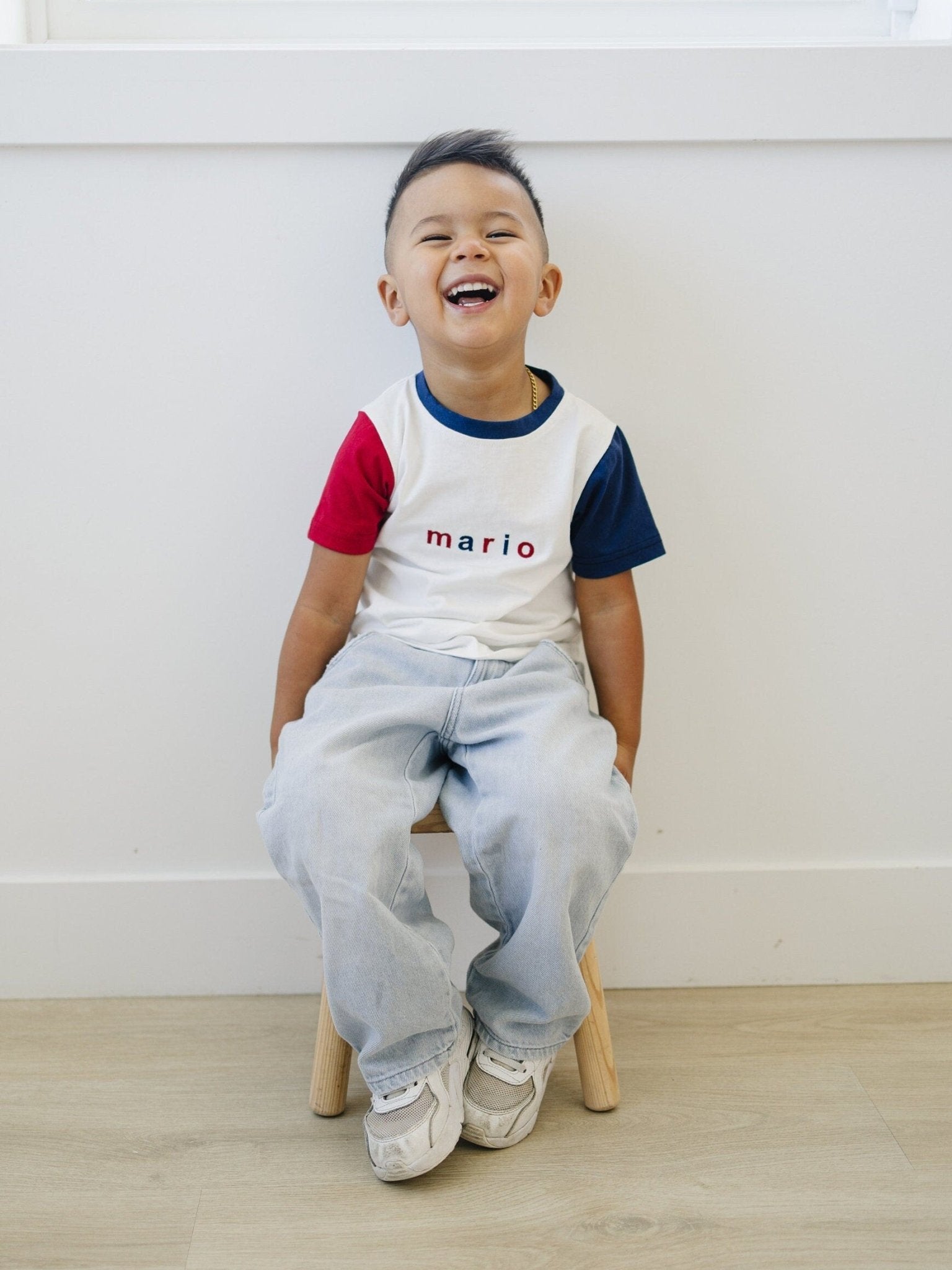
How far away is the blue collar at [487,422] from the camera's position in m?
0.93

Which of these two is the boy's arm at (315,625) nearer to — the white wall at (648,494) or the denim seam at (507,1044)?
the white wall at (648,494)

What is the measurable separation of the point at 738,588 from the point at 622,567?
0.16 meters

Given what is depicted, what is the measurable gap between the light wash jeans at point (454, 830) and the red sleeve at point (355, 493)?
0.34 feet

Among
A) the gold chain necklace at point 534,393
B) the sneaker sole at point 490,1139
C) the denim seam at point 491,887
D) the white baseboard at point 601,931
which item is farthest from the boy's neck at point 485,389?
the sneaker sole at point 490,1139

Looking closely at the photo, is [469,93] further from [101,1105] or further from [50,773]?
[101,1105]

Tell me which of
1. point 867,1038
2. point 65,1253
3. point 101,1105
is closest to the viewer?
point 65,1253

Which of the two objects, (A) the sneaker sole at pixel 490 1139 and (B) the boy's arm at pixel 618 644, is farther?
(B) the boy's arm at pixel 618 644

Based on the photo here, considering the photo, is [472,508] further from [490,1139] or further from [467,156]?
[490,1139]

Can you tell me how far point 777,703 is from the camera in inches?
42.6

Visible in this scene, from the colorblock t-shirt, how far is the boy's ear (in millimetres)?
53

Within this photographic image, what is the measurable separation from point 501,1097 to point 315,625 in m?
0.40

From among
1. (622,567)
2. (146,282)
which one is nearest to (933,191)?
(622,567)

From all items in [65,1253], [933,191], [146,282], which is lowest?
[65,1253]

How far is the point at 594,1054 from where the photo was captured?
90 centimetres
